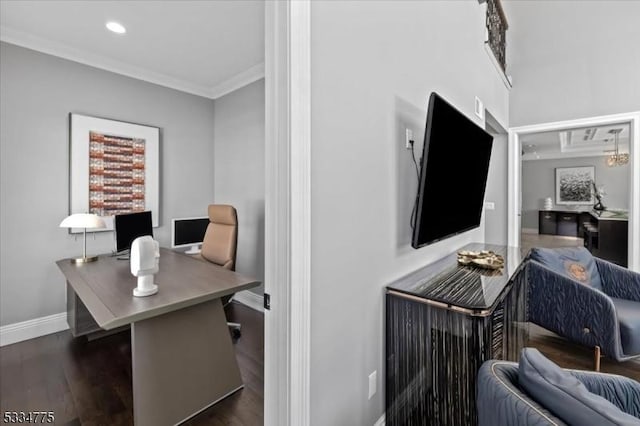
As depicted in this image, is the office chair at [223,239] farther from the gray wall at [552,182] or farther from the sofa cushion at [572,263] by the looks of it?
the gray wall at [552,182]

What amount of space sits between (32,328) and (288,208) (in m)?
3.18

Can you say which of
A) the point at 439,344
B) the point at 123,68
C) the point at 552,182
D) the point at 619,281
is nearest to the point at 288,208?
the point at 439,344

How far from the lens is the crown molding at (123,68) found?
8.51 ft

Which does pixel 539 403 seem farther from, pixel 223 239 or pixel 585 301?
pixel 223 239

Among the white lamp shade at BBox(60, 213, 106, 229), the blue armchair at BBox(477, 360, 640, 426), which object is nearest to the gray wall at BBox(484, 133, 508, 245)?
the blue armchair at BBox(477, 360, 640, 426)

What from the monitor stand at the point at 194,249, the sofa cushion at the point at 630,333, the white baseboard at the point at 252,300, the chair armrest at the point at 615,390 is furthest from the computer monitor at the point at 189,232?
the sofa cushion at the point at 630,333

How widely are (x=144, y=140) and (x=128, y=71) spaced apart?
730 millimetres

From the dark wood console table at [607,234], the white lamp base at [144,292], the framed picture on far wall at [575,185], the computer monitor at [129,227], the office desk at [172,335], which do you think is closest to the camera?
the office desk at [172,335]

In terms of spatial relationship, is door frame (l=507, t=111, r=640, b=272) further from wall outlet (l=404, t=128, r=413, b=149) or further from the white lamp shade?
the white lamp shade

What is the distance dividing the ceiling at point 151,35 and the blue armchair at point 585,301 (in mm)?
3069

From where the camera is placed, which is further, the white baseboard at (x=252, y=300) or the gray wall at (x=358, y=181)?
the white baseboard at (x=252, y=300)

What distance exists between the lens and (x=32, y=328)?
8.79ft

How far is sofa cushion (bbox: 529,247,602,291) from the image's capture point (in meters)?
2.40

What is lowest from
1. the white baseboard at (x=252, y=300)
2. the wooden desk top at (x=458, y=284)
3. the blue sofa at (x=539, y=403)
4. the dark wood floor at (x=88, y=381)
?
the dark wood floor at (x=88, y=381)
